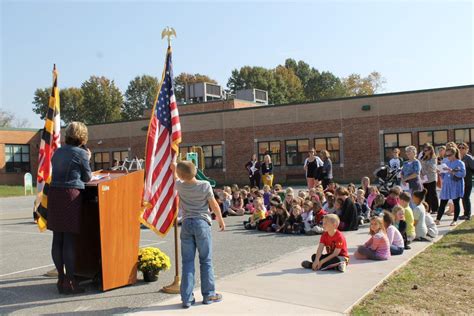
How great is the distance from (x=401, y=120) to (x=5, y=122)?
78875mm

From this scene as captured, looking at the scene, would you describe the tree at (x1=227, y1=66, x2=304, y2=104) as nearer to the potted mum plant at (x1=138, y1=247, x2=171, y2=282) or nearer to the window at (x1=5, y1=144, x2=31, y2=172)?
the window at (x1=5, y1=144, x2=31, y2=172)

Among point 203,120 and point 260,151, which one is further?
point 203,120

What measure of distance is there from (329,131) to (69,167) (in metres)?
29.9

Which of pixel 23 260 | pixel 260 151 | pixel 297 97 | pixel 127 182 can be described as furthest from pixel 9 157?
pixel 297 97

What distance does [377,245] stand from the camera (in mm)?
8266

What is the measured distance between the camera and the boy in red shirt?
7.52 meters

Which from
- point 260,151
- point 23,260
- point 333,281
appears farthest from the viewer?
point 260,151

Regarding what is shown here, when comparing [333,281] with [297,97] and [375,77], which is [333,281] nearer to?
[375,77]

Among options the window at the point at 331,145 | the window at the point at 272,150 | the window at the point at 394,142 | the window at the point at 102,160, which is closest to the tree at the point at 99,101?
the window at the point at 102,160

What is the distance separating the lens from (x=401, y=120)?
32.4m

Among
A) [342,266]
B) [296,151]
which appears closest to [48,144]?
[342,266]

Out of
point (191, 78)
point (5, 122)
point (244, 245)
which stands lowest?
point (244, 245)

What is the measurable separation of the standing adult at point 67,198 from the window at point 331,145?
29.5 m

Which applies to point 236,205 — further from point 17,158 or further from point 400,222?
point 17,158
